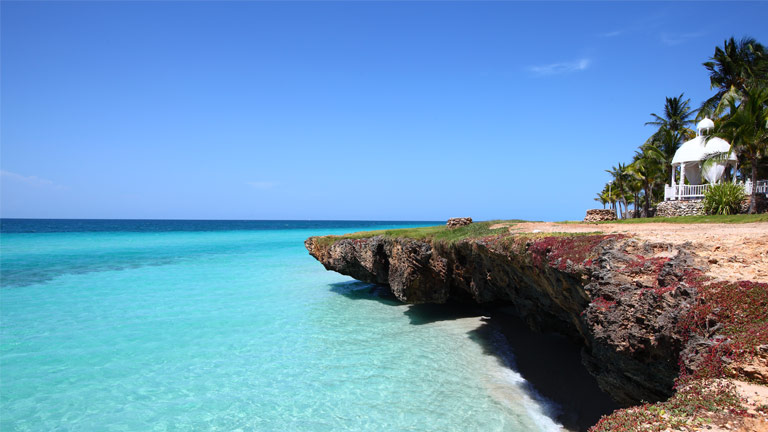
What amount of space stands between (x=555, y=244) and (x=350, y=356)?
8.56 metres

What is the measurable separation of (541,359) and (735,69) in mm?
44727

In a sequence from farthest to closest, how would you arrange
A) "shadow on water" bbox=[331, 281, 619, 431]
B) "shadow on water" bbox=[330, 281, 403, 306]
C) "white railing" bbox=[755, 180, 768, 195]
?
"white railing" bbox=[755, 180, 768, 195]
"shadow on water" bbox=[330, 281, 403, 306]
"shadow on water" bbox=[331, 281, 619, 431]

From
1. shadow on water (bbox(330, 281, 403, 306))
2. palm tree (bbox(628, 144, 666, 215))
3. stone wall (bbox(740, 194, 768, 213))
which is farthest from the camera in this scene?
palm tree (bbox(628, 144, 666, 215))

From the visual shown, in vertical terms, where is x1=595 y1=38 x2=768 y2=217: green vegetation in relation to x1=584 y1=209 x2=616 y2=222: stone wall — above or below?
above

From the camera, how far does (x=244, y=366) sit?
13.9m

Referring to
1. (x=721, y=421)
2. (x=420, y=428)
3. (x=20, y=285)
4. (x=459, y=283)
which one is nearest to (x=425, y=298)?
(x=459, y=283)

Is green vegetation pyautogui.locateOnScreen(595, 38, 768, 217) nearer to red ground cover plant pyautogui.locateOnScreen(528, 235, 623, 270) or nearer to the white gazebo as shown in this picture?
A: the white gazebo

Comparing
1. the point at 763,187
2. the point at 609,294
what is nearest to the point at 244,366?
the point at 609,294

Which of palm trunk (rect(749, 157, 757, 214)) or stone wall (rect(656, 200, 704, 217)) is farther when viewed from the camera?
stone wall (rect(656, 200, 704, 217))

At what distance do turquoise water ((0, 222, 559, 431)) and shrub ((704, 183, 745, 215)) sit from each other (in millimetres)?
17362

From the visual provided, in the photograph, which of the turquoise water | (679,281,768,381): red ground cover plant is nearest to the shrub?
the turquoise water

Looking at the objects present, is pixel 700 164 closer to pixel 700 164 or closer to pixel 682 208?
pixel 700 164

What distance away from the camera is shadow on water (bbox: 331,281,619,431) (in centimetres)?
1026

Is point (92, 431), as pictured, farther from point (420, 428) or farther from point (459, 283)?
point (459, 283)
